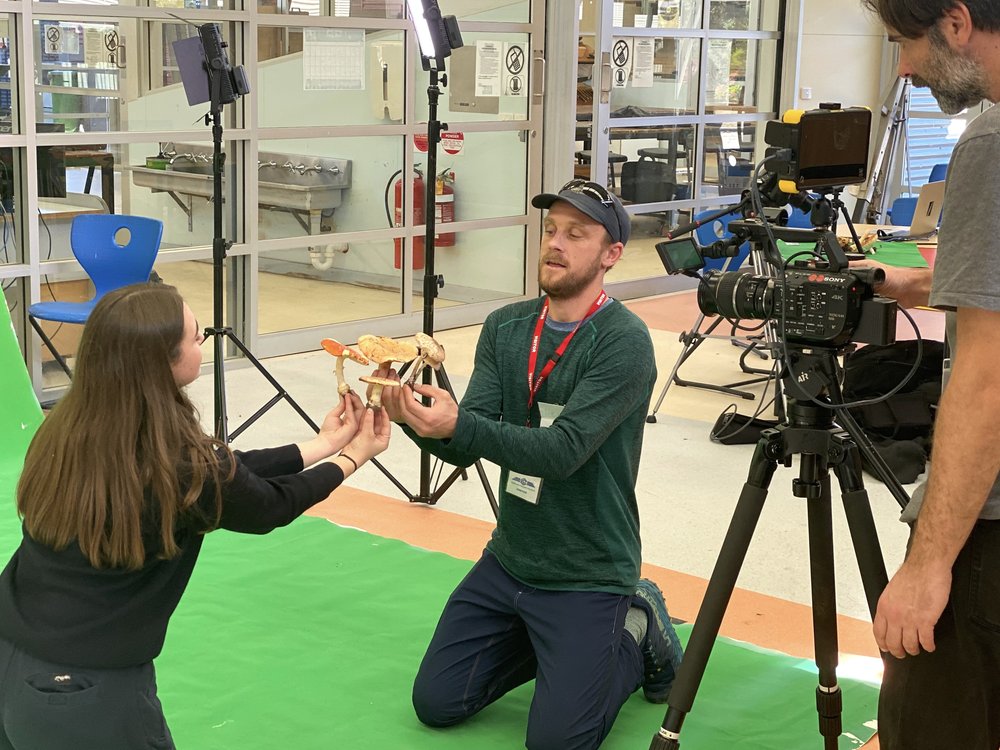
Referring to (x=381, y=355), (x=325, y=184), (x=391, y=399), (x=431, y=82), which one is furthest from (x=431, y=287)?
(x=325, y=184)

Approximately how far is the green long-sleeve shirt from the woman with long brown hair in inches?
28.6

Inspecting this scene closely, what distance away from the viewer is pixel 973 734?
183 centimetres

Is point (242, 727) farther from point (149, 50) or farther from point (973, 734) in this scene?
point (149, 50)

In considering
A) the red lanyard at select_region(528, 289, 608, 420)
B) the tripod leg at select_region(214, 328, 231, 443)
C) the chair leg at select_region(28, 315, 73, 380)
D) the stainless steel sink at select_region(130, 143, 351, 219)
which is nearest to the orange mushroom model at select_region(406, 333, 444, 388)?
the red lanyard at select_region(528, 289, 608, 420)

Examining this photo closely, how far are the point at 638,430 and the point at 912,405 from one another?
2537mm

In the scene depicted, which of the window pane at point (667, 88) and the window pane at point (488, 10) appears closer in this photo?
the window pane at point (488, 10)

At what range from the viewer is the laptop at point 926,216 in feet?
19.3

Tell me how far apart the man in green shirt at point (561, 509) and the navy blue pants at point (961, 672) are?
95 cm

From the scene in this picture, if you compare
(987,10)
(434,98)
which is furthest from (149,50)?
(987,10)

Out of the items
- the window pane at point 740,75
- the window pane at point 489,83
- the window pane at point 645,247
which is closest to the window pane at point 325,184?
the window pane at point 489,83

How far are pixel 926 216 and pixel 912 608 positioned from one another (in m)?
4.53

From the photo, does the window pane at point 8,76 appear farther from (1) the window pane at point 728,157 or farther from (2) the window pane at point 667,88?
(1) the window pane at point 728,157

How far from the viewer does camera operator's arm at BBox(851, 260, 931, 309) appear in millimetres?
2234

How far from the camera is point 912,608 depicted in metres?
1.78
